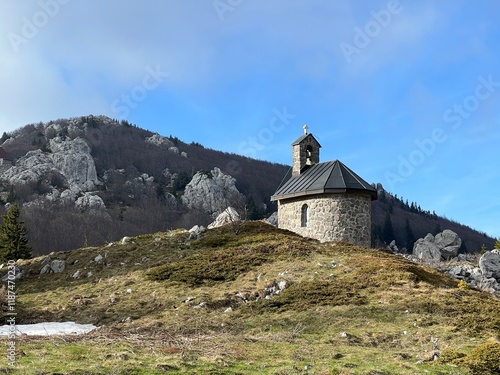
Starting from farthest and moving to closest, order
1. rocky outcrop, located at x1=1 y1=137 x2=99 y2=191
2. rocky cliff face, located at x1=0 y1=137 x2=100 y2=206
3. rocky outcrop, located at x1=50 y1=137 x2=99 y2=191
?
1. rocky outcrop, located at x1=50 y1=137 x2=99 y2=191
2. rocky outcrop, located at x1=1 y1=137 x2=99 y2=191
3. rocky cliff face, located at x1=0 y1=137 x2=100 y2=206

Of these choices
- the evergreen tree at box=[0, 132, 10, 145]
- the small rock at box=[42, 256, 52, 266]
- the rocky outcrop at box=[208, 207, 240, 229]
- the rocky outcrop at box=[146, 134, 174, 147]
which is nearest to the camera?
the small rock at box=[42, 256, 52, 266]

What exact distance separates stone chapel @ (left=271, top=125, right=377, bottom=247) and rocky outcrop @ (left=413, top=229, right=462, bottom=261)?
2460 cm

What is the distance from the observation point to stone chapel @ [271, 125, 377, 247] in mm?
28156

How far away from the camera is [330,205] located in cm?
2845

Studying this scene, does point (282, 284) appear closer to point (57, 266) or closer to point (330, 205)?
point (330, 205)

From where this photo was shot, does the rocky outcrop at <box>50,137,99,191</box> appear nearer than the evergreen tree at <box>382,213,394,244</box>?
No

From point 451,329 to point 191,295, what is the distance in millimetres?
9927

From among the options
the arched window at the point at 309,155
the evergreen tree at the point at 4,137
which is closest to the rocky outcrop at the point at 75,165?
the evergreen tree at the point at 4,137

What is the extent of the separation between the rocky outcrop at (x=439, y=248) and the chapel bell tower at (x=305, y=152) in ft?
75.8

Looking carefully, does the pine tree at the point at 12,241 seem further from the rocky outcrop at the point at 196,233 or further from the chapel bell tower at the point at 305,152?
the chapel bell tower at the point at 305,152

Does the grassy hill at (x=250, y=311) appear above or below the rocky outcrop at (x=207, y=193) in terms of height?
below

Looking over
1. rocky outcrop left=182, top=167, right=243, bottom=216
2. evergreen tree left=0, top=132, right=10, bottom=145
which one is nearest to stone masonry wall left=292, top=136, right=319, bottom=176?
rocky outcrop left=182, top=167, right=243, bottom=216

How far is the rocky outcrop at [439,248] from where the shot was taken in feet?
177

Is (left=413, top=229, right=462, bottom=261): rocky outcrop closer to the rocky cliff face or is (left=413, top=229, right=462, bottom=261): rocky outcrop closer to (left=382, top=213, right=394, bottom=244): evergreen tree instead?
(left=382, top=213, right=394, bottom=244): evergreen tree
